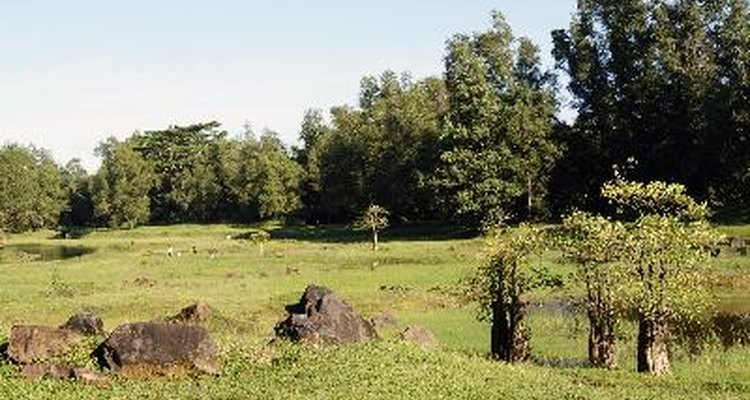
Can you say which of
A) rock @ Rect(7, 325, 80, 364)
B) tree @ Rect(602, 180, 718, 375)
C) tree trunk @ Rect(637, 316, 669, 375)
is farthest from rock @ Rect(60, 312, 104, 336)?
tree trunk @ Rect(637, 316, 669, 375)

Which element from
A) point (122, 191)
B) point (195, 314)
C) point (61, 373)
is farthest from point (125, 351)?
point (122, 191)

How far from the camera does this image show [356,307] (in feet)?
178

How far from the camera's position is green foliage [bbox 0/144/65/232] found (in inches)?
7052

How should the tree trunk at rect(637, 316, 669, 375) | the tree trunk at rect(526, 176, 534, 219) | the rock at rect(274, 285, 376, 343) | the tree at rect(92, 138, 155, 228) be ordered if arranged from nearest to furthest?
the tree trunk at rect(637, 316, 669, 375), the rock at rect(274, 285, 376, 343), the tree trunk at rect(526, 176, 534, 219), the tree at rect(92, 138, 155, 228)

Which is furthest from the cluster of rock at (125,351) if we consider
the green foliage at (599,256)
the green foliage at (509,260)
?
the green foliage at (599,256)

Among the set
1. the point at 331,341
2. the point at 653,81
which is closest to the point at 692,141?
the point at 653,81

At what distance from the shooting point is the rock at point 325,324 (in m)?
36.5

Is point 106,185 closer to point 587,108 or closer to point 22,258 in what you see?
point 22,258

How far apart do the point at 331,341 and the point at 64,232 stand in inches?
5645

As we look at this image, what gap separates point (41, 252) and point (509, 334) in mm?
97015

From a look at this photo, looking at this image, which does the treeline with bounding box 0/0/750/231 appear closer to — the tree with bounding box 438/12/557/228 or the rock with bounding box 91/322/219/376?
the tree with bounding box 438/12/557/228

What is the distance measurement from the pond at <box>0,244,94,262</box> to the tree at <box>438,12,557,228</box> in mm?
46456

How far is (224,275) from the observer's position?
70250mm

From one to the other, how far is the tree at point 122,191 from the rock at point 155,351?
147m
